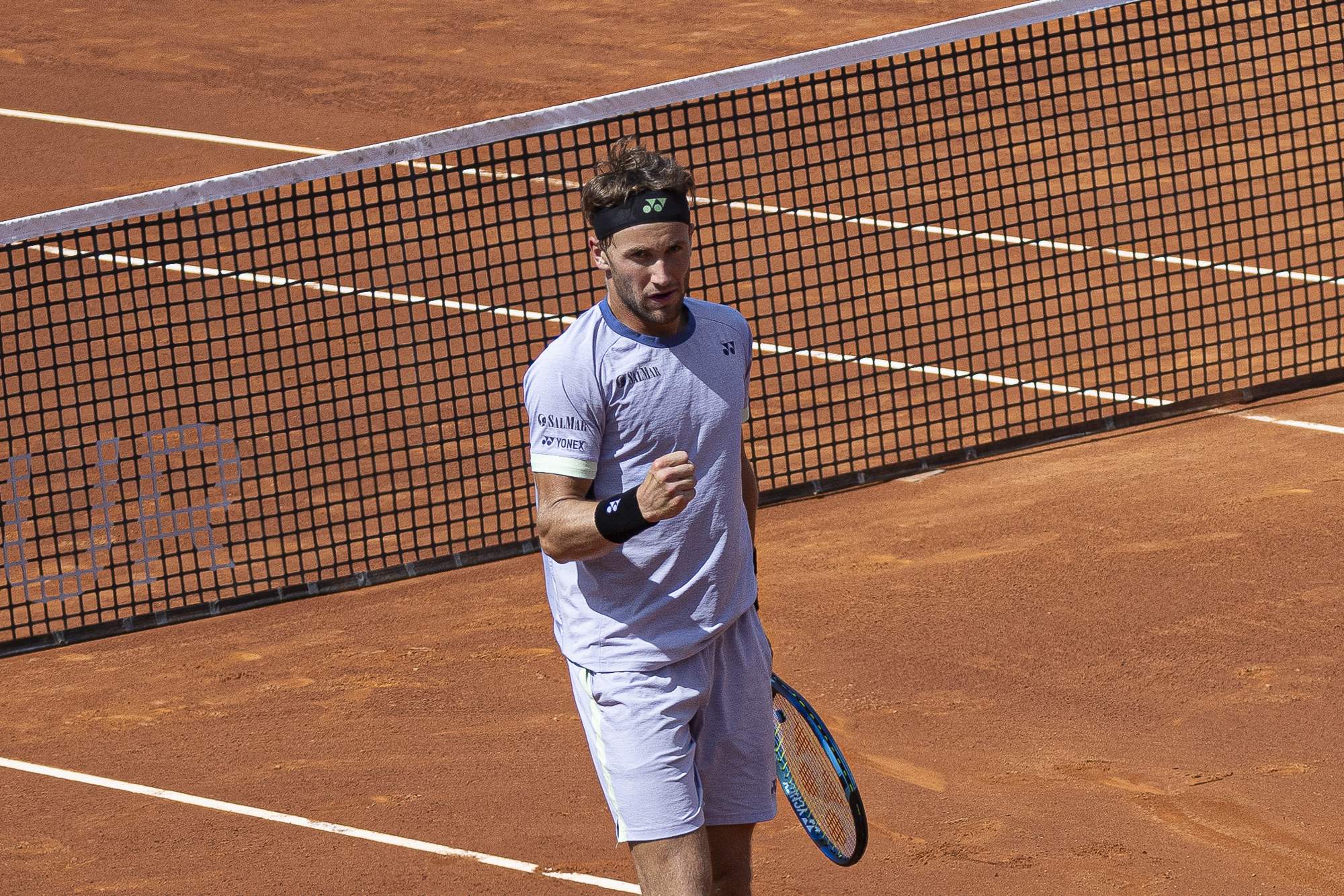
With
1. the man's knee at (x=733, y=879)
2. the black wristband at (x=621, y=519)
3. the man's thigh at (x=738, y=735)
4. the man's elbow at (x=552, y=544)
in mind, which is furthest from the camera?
the man's knee at (x=733, y=879)

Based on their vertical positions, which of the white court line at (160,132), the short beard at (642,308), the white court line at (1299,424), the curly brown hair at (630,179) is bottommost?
the white court line at (1299,424)

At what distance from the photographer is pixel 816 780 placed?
207 inches

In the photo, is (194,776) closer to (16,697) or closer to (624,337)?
(16,697)

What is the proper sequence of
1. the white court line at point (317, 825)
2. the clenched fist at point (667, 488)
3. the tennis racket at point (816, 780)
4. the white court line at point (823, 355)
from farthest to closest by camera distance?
the white court line at point (823, 355) → the white court line at point (317, 825) → the tennis racket at point (816, 780) → the clenched fist at point (667, 488)

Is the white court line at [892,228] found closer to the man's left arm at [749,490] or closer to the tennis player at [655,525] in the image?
the man's left arm at [749,490]

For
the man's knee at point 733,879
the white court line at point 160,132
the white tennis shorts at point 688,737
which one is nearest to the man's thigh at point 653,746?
the white tennis shorts at point 688,737

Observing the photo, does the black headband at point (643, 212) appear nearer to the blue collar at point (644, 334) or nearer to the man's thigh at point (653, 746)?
the blue collar at point (644, 334)

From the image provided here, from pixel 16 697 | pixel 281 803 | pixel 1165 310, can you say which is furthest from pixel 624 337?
pixel 1165 310

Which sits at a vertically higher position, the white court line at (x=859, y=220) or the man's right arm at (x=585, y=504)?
the white court line at (x=859, y=220)

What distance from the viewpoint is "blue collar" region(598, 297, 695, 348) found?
4.47m

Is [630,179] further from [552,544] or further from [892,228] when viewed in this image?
[892,228]

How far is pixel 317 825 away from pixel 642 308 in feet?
10.1

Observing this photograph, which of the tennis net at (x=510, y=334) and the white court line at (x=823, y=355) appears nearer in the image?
the tennis net at (x=510, y=334)

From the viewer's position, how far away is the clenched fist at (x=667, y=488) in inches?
160
